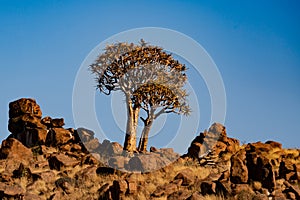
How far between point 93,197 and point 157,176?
180 inches

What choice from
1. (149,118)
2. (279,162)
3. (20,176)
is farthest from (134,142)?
(279,162)

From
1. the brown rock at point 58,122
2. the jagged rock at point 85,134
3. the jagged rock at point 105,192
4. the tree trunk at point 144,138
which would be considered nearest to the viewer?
the jagged rock at point 105,192

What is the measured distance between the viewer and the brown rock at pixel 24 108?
3309 centimetres

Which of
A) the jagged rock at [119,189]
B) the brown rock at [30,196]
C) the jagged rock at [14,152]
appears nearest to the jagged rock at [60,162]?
the jagged rock at [14,152]

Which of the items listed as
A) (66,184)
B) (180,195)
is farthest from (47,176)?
(180,195)

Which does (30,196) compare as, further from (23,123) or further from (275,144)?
(275,144)

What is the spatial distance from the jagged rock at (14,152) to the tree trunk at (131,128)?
22.7 ft

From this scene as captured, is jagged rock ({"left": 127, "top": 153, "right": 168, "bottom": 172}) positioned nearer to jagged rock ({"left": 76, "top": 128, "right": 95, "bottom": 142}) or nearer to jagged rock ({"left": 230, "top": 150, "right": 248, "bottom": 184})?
jagged rock ({"left": 230, "top": 150, "right": 248, "bottom": 184})

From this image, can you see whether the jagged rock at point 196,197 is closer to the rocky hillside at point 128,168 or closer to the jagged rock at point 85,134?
the rocky hillside at point 128,168

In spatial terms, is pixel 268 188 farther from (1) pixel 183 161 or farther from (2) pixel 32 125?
(2) pixel 32 125

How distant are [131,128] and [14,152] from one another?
27.5 ft

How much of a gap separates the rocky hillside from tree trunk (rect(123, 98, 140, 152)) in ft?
2.92

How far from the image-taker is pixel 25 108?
33094 mm

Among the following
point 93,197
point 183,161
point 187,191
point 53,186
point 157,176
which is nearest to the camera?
point 187,191
